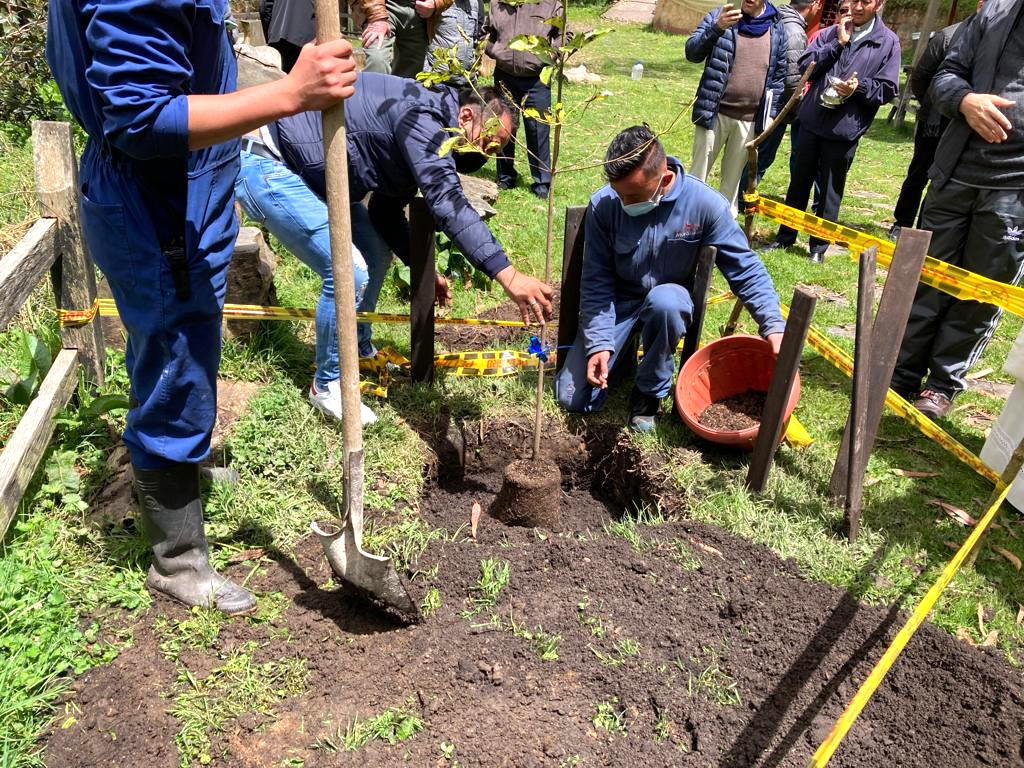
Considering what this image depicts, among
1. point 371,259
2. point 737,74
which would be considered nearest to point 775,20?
point 737,74

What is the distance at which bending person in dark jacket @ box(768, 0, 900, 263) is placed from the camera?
6066mm

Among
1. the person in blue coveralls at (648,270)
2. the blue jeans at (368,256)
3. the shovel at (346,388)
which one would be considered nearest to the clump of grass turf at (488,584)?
the shovel at (346,388)

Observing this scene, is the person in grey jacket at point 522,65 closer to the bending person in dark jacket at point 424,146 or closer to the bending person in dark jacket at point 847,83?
the bending person in dark jacket at point 847,83

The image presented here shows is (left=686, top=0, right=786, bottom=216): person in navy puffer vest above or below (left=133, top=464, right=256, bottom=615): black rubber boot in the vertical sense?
above

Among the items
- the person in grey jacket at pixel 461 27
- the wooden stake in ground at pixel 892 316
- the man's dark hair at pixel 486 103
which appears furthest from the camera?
the person in grey jacket at pixel 461 27

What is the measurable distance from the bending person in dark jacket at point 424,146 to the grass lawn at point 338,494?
0.54 metres

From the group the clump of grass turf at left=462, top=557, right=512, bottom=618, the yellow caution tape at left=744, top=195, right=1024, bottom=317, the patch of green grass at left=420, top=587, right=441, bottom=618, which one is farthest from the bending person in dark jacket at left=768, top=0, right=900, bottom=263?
the patch of green grass at left=420, top=587, right=441, bottom=618

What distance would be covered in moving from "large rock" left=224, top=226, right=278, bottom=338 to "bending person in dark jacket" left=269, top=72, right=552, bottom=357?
1.06 meters

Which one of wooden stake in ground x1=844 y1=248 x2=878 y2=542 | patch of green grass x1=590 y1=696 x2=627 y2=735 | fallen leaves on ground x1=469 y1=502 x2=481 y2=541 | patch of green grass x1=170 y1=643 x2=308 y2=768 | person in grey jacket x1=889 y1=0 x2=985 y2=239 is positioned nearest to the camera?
patch of green grass x1=170 y1=643 x2=308 y2=768

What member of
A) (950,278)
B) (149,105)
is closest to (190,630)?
(149,105)

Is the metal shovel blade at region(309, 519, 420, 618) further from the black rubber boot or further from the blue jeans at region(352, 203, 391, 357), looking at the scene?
the blue jeans at region(352, 203, 391, 357)

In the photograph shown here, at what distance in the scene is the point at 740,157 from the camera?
22.2 feet

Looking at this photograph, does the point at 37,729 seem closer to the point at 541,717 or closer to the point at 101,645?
the point at 101,645

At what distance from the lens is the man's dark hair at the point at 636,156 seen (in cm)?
333
